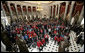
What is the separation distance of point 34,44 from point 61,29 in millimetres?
3633

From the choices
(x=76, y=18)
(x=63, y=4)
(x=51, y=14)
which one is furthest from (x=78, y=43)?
(x=51, y=14)

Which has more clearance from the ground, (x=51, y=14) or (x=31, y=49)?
(x=51, y=14)

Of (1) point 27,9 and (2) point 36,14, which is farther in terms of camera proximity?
(2) point 36,14

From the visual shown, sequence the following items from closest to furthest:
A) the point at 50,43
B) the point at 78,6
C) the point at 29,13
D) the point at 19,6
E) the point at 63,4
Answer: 1. the point at 50,43
2. the point at 78,6
3. the point at 63,4
4. the point at 19,6
5. the point at 29,13

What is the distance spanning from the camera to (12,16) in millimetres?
14945

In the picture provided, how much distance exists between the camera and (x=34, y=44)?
7453 mm

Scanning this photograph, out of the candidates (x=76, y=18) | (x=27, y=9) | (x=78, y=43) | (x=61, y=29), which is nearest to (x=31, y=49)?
(x=61, y=29)

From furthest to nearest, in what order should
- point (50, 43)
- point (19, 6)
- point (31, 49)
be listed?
point (19, 6)
point (50, 43)
point (31, 49)

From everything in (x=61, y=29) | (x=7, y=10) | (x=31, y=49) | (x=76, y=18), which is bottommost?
(x=31, y=49)

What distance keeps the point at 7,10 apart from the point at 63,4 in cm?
1038

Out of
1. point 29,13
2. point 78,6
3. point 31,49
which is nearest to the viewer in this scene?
point 31,49

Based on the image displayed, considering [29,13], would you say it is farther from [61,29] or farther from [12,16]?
[61,29]

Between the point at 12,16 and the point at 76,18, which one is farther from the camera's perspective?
the point at 12,16

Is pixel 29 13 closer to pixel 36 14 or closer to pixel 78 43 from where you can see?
pixel 36 14
